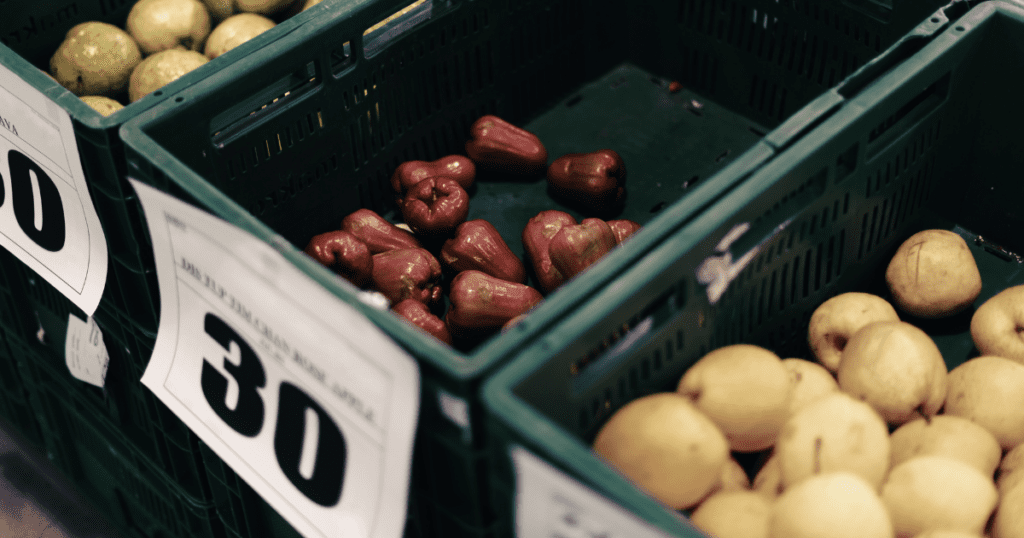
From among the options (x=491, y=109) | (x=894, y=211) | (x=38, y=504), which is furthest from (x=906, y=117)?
(x=38, y=504)

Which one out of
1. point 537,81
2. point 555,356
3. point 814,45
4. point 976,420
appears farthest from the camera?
point 537,81

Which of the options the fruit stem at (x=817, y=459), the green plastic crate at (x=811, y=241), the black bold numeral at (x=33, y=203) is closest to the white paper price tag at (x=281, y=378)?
the green plastic crate at (x=811, y=241)

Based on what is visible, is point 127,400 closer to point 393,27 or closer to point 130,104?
point 130,104

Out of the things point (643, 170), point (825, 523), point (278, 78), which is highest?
point (278, 78)

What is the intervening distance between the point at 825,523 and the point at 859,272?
66cm

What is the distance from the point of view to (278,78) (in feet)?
4.98

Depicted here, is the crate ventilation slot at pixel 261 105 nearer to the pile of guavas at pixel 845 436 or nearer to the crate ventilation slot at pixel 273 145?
the crate ventilation slot at pixel 273 145

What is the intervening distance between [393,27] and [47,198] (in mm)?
624

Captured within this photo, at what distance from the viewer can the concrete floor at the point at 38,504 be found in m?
2.20

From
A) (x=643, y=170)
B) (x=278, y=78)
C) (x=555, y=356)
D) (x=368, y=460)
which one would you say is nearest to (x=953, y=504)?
(x=555, y=356)

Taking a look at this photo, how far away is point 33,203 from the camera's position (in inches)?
60.2

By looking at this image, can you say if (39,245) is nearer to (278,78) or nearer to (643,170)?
(278,78)

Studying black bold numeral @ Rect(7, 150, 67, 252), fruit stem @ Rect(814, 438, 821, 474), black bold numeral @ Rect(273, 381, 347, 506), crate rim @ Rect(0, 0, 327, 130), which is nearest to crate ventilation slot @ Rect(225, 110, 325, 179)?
crate rim @ Rect(0, 0, 327, 130)

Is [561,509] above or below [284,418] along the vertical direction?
above
